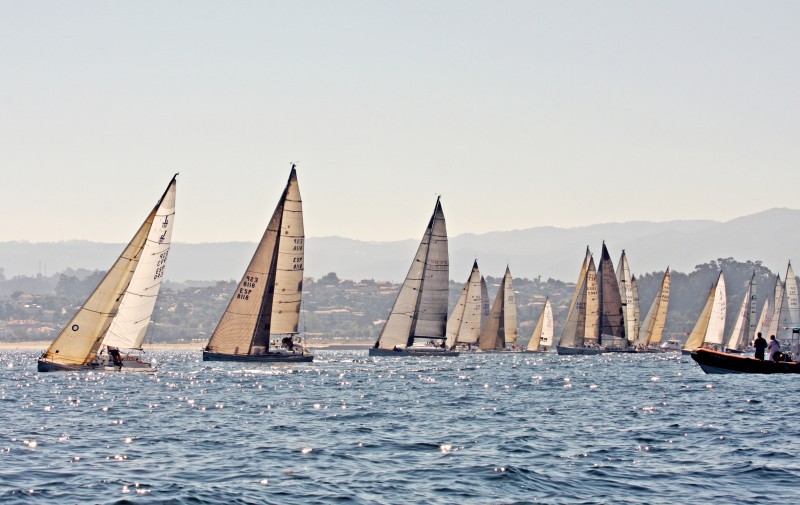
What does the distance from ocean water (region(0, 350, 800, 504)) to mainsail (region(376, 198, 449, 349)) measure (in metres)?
41.8

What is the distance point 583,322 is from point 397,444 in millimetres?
95412

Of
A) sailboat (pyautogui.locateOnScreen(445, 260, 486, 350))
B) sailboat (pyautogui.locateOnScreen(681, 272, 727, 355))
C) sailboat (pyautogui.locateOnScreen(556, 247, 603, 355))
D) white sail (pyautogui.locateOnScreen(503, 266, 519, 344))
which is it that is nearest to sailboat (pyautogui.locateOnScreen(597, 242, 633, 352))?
sailboat (pyautogui.locateOnScreen(556, 247, 603, 355))

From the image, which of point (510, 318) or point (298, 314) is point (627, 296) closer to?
point (510, 318)

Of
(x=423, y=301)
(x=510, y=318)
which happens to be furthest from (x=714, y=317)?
(x=423, y=301)

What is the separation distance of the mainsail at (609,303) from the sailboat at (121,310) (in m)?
64.6

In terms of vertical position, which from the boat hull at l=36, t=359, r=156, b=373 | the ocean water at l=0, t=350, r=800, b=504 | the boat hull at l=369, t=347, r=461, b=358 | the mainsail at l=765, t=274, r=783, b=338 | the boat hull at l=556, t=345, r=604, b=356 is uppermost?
the mainsail at l=765, t=274, r=783, b=338

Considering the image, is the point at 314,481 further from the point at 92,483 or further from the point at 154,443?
the point at 154,443

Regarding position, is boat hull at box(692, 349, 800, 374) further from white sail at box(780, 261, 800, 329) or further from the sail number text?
white sail at box(780, 261, 800, 329)

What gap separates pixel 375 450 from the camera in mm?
31984

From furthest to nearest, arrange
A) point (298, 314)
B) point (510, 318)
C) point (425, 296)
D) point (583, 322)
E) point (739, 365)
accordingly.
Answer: point (510, 318) < point (583, 322) < point (425, 296) < point (298, 314) < point (739, 365)

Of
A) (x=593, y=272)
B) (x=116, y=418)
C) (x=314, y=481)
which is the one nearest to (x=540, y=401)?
(x=116, y=418)

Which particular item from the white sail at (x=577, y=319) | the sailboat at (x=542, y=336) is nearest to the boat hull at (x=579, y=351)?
the white sail at (x=577, y=319)

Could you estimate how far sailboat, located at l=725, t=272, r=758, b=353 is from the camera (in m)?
132

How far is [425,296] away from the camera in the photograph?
102 meters
